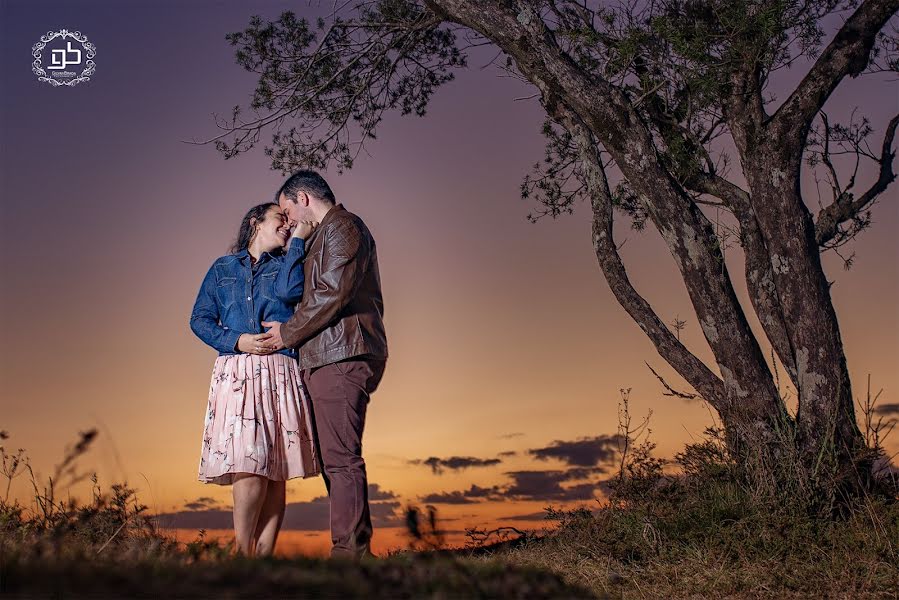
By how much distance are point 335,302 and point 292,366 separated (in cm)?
57

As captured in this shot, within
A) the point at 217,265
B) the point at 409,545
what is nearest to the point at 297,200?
the point at 217,265

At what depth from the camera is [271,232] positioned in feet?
20.5

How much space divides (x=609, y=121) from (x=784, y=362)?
283 cm

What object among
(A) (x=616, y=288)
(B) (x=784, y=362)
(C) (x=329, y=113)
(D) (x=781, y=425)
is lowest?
(D) (x=781, y=425)

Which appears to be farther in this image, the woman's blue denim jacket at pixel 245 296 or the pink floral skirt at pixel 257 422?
the woman's blue denim jacket at pixel 245 296

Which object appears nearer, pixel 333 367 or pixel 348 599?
pixel 348 599

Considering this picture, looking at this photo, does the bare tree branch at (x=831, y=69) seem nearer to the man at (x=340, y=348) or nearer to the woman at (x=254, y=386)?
the man at (x=340, y=348)

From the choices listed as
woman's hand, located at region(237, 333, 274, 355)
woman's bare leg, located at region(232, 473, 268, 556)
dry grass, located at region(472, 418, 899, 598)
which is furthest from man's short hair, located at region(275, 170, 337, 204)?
dry grass, located at region(472, 418, 899, 598)

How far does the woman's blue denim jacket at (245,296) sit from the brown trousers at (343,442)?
1.36 ft

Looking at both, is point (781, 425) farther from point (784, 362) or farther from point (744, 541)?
point (744, 541)

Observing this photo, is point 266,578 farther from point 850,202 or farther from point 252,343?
point 850,202

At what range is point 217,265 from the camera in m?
6.24

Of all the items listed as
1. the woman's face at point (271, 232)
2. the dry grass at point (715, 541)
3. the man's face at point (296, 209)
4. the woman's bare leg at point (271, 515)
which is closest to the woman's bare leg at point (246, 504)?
the woman's bare leg at point (271, 515)

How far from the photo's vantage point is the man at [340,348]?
18.8 ft
